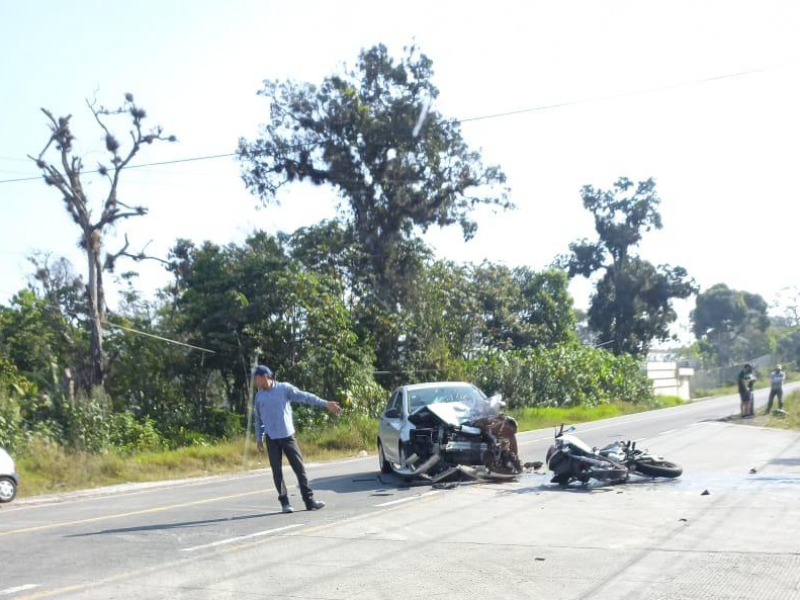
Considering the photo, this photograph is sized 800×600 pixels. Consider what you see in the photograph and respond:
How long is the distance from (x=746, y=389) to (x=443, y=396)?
52.6 ft

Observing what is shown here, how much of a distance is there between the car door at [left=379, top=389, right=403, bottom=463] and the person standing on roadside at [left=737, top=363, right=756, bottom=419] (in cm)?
1591

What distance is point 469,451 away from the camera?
1499 centimetres

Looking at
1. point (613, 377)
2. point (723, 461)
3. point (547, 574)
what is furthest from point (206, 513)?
point (613, 377)

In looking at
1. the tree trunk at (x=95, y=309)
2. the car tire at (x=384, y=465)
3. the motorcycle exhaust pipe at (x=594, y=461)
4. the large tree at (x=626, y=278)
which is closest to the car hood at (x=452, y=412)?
the car tire at (x=384, y=465)

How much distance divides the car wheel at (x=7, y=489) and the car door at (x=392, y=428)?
632 centimetres

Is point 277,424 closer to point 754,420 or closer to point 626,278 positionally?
point 754,420

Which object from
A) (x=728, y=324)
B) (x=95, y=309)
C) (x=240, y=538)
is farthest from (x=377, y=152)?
(x=728, y=324)

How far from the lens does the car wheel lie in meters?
16.5

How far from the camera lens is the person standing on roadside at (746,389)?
29797mm

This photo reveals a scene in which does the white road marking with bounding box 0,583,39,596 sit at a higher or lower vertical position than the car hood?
lower

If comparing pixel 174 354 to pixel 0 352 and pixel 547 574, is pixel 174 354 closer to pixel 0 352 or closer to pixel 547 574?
pixel 0 352

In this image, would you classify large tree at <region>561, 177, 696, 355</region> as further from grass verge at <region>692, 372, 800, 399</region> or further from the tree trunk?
the tree trunk

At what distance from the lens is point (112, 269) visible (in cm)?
3366

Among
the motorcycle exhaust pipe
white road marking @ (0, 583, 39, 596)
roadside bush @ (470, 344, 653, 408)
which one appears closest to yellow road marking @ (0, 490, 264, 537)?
white road marking @ (0, 583, 39, 596)
